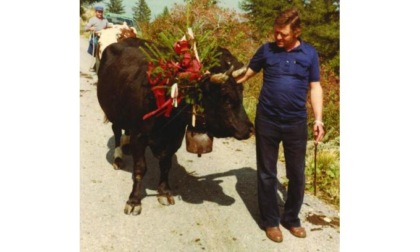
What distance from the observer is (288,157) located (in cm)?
475

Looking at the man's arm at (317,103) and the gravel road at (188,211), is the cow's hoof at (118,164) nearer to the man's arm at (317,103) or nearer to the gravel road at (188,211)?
the gravel road at (188,211)

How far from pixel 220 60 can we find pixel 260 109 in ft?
2.25

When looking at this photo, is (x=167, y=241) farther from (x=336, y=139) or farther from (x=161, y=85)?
(x=336, y=139)

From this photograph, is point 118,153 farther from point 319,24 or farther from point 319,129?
point 319,24

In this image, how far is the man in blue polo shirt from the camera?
4.36 m

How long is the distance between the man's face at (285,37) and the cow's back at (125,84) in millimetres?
1652

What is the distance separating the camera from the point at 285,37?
4.27 meters

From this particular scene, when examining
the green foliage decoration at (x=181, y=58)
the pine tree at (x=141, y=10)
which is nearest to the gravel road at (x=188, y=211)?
the green foliage decoration at (x=181, y=58)

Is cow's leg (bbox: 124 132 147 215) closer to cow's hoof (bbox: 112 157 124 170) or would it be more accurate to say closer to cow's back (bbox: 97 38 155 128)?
cow's back (bbox: 97 38 155 128)

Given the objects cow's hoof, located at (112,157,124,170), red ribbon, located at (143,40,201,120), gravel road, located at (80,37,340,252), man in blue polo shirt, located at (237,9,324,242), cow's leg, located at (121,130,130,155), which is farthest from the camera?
cow's leg, located at (121,130,130,155)

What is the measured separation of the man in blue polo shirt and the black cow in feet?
0.98

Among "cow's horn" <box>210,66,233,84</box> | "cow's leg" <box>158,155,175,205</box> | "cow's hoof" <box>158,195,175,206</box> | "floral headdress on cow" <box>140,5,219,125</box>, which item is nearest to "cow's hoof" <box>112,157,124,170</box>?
"cow's leg" <box>158,155,175,205</box>
